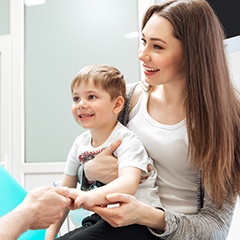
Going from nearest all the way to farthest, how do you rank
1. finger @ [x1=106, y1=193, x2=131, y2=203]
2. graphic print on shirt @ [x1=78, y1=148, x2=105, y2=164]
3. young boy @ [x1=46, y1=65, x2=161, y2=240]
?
finger @ [x1=106, y1=193, x2=131, y2=203] < young boy @ [x1=46, y1=65, x2=161, y2=240] < graphic print on shirt @ [x1=78, y1=148, x2=105, y2=164]

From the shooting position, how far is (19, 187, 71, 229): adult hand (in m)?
1.11

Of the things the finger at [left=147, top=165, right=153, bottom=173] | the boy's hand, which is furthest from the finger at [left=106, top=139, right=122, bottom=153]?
the boy's hand

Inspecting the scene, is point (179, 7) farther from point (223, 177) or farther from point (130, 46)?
point (130, 46)

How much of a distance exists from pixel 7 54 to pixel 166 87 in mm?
2785

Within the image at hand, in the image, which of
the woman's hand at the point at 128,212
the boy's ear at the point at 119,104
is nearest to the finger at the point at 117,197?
the woman's hand at the point at 128,212

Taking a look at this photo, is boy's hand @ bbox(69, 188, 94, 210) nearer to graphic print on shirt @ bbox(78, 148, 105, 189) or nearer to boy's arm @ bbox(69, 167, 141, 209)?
boy's arm @ bbox(69, 167, 141, 209)

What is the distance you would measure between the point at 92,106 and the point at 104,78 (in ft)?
0.33

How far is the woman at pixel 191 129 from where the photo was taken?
4.16 feet

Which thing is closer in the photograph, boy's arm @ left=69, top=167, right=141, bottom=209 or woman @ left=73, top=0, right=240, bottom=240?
boy's arm @ left=69, top=167, right=141, bottom=209

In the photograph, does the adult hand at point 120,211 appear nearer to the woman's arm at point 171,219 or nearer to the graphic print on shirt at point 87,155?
the woman's arm at point 171,219

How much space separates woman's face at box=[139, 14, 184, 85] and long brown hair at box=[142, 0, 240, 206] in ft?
0.07

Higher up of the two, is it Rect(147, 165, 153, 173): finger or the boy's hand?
Rect(147, 165, 153, 173): finger

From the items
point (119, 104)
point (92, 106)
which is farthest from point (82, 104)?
point (119, 104)

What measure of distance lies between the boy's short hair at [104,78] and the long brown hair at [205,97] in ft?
0.76
